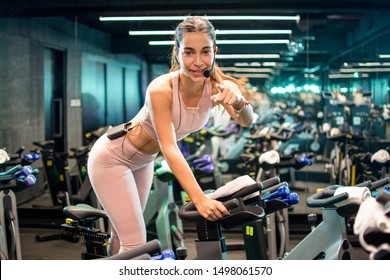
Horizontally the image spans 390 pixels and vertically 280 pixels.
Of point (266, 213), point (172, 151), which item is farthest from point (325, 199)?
point (172, 151)

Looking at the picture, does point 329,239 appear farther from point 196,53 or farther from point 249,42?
point 249,42

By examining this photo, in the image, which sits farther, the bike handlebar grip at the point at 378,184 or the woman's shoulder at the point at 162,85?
the bike handlebar grip at the point at 378,184

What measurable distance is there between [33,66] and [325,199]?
4108mm

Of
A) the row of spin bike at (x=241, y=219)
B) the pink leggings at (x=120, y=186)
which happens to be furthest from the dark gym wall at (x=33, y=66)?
the pink leggings at (x=120, y=186)

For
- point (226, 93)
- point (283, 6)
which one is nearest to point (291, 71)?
point (283, 6)

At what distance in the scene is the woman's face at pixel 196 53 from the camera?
69.2 inches

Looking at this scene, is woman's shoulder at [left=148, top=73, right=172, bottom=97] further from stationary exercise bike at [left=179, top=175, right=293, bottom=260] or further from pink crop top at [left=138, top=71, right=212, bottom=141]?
stationary exercise bike at [left=179, top=175, right=293, bottom=260]

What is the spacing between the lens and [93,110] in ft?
18.1

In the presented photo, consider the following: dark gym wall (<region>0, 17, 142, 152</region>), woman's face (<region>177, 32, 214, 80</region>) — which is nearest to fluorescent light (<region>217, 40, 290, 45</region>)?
dark gym wall (<region>0, 17, 142, 152</region>)

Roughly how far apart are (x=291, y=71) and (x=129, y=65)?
1.57 metres

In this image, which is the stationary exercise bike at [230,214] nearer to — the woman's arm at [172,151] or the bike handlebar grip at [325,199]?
the woman's arm at [172,151]

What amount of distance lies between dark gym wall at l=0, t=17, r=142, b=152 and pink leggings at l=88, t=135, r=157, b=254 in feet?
9.80

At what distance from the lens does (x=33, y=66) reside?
5316 millimetres

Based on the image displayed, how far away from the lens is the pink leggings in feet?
6.95
